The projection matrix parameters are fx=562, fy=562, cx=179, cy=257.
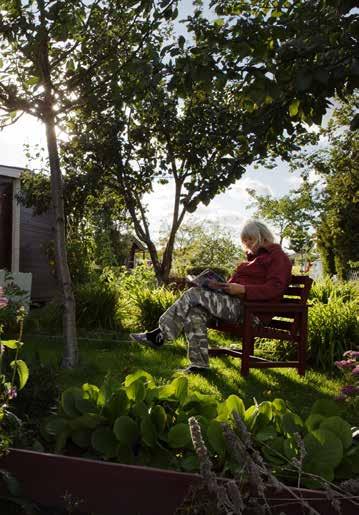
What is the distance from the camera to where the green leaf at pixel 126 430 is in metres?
1.81

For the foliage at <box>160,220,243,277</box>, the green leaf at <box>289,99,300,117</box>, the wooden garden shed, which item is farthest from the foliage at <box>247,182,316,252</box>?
the green leaf at <box>289,99,300,117</box>

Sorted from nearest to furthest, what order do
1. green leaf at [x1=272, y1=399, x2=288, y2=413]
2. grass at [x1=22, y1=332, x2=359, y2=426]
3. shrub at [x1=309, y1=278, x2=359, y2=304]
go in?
green leaf at [x1=272, y1=399, x2=288, y2=413]
grass at [x1=22, y1=332, x2=359, y2=426]
shrub at [x1=309, y1=278, x2=359, y2=304]

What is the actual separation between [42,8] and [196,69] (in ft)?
5.34

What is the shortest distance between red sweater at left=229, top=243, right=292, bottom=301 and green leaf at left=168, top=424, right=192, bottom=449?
2541 mm

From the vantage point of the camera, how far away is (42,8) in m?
3.24

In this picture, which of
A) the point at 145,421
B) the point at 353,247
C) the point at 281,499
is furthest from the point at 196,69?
the point at 353,247

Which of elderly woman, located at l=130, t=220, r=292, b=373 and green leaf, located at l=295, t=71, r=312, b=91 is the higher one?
green leaf, located at l=295, t=71, r=312, b=91

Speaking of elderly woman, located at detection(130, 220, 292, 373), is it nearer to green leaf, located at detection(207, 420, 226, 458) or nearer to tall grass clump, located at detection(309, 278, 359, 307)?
green leaf, located at detection(207, 420, 226, 458)

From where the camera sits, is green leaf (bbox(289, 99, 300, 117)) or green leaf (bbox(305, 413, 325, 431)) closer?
green leaf (bbox(305, 413, 325, 431))

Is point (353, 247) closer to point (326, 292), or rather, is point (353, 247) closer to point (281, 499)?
→ point (326, 292)

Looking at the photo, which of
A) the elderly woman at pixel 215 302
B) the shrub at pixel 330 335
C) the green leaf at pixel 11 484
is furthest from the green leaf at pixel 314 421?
the shrub at pixel 330 335

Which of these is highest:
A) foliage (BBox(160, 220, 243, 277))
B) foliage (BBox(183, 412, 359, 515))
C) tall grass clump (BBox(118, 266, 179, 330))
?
foliage (BBox(160, 220, 243, 277))

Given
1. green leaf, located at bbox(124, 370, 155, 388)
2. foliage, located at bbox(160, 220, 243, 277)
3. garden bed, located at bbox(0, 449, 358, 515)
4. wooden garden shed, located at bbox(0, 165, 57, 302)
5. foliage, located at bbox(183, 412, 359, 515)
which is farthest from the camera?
foliage, located at bbox(160, 220, 243, 277)

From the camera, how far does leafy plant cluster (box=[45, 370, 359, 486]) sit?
1704mm
